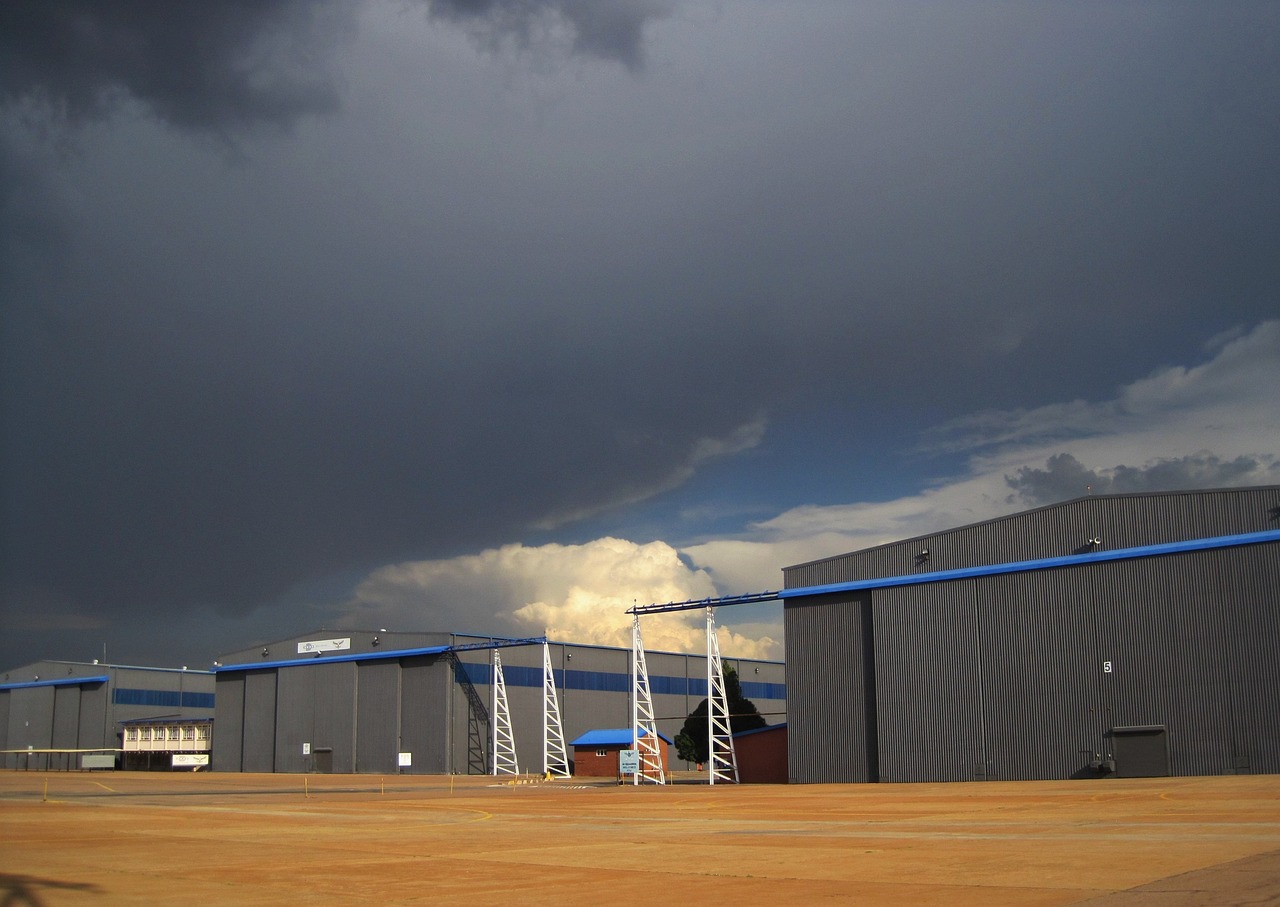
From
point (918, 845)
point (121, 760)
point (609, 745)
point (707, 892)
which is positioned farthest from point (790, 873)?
point (121, 760)

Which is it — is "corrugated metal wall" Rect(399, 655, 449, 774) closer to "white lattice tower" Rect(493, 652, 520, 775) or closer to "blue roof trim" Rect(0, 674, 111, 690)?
"white lattice tower" Rect(493, 652, 520, 775)

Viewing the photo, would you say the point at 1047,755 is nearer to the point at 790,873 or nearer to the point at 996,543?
the point at 996,543

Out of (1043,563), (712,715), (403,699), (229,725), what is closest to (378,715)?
(403,699)

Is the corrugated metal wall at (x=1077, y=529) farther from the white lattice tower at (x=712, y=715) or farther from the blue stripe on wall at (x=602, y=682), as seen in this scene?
the blue stripe on wall at (x=602, y=682)

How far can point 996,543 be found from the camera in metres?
62.5

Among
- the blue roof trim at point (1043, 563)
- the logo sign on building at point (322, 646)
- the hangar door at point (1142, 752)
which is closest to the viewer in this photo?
the hangar door at point (1142, 752)

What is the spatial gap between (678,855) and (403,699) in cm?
8482

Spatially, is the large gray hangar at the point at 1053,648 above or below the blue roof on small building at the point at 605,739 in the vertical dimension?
above

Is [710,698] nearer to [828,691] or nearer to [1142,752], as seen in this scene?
[828,691]

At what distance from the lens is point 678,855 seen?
2025cm

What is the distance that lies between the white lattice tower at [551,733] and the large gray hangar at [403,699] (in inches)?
68.5

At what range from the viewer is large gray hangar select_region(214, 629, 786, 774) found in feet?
321

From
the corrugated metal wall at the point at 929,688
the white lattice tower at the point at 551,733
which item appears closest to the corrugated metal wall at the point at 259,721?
the white lattice tower at the point at 551,733

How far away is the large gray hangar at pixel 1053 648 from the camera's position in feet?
177
